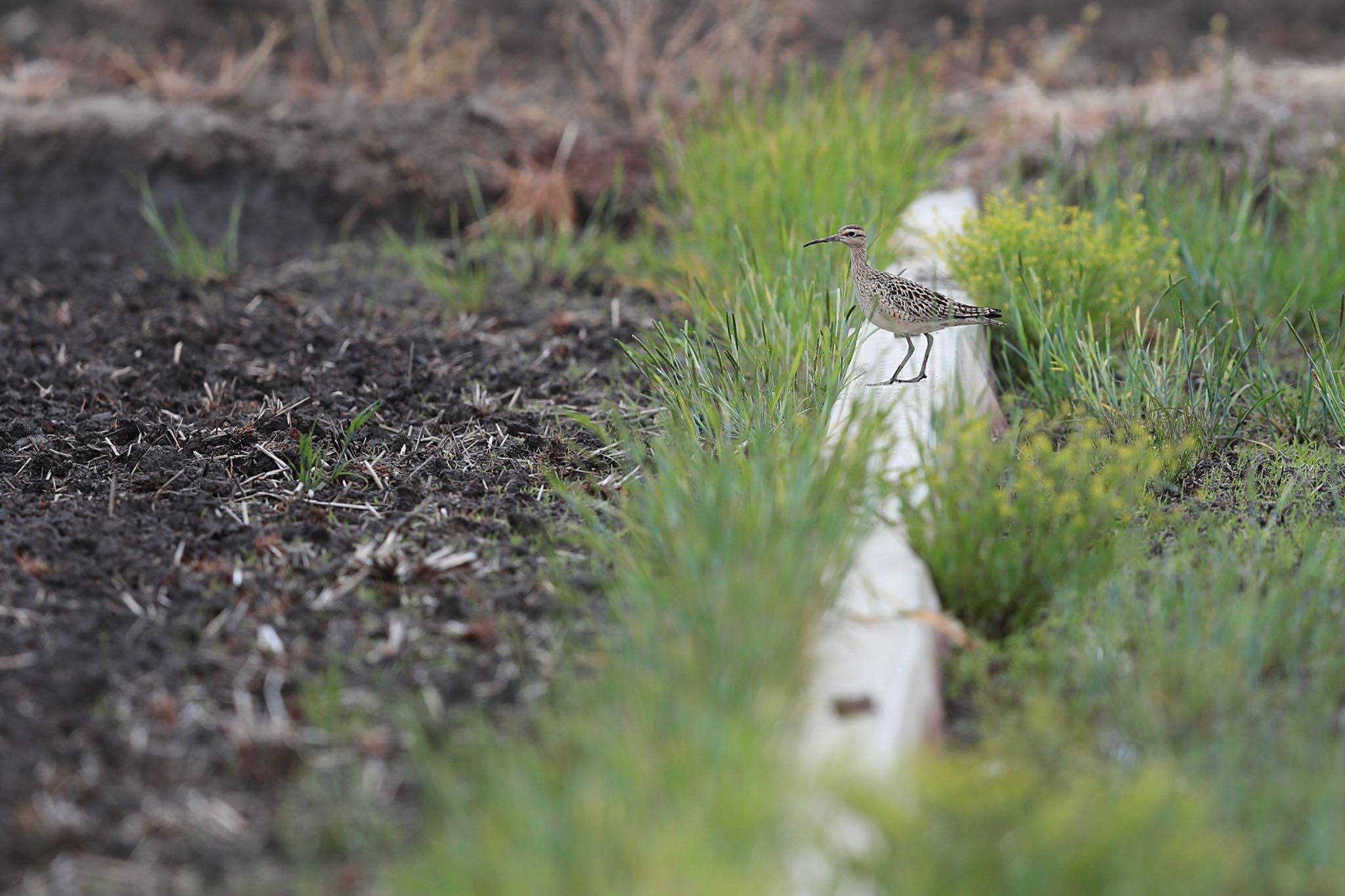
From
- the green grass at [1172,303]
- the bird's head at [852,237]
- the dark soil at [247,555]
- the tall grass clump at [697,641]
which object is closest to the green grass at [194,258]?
the dark soil at [247,555]

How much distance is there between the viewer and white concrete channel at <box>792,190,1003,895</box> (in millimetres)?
2092

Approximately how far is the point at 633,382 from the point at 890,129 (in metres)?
1.90

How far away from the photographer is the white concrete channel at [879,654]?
2.09 m

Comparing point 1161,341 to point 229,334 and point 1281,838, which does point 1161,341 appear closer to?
point 1281,838

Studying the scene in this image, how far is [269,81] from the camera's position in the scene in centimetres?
754

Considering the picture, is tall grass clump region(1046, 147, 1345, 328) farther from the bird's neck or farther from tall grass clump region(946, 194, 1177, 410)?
the bird's neck

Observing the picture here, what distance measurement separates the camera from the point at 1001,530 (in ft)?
9.49

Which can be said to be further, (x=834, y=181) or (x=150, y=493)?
(x=834, y=181)

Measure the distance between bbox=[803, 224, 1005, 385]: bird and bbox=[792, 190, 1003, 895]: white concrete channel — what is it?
5.2 inches

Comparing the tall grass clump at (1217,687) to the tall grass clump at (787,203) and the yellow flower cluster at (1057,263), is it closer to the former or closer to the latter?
the tall grass clump at (787,203)

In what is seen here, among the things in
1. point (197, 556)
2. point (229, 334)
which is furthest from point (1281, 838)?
point (229, 334)

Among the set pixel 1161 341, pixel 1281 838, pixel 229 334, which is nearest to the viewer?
pixel 1281 838

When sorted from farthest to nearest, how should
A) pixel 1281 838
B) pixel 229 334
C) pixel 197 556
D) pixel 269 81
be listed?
1. pixel 269 81
2. pixel 229 334
3. pixel 197 556
4. pixel 1281 838

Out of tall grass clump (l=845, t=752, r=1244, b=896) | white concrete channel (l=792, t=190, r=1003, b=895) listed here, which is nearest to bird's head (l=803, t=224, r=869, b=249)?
white concrete channel (l=792, t=190, r=1003, b=895)
